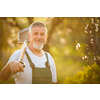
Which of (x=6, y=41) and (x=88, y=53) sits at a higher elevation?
(x=6, y=41)

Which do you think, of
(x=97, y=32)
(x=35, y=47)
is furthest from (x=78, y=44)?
(x=35, y=47)

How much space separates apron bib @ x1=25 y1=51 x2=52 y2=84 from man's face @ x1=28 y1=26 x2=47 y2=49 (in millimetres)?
207

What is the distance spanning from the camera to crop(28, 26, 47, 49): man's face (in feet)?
6.59

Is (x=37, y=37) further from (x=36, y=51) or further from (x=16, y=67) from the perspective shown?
(x=16, y=67)

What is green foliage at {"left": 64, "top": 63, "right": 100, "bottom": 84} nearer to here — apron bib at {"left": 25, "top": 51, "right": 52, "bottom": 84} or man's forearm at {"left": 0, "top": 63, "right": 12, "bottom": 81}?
apron bib at {"left": 25, "top": 51, "right": 52, "bottom": 84}

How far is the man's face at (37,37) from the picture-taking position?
2008 mm

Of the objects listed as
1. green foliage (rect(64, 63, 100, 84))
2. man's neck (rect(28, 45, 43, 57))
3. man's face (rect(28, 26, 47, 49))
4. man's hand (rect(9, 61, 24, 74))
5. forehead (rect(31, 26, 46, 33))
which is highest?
forehead (rect(31, 26, 46, 33))

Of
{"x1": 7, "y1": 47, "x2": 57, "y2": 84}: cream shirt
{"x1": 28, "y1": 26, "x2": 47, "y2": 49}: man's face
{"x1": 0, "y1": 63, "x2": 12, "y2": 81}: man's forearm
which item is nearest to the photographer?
{"x1": 0, "y1": 63, "x2": 12, "y2": 81}: man's forearm

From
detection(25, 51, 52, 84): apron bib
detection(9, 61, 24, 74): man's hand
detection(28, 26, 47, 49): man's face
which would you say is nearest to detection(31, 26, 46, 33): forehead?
detection(28, 26, 47, 49): man's face

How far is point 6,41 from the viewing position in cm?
270

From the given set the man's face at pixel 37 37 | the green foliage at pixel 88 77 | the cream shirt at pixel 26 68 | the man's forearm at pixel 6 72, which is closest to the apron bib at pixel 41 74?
the cream shirt at pixel 26 68

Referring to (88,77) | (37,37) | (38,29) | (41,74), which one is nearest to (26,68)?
(41,74)
